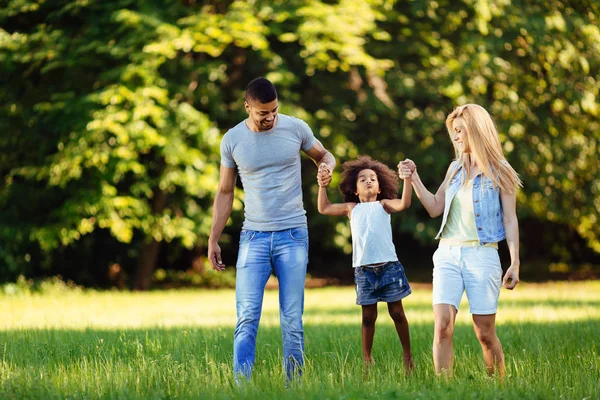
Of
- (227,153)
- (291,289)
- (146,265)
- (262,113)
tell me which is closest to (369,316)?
(291,289)

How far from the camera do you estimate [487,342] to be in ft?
20.0

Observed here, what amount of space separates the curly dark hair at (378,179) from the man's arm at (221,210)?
3.36ft

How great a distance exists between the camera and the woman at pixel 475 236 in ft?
19.8

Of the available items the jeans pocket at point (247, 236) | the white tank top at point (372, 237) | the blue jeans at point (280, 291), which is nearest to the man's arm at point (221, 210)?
the jeans pocket at point (247, 236)

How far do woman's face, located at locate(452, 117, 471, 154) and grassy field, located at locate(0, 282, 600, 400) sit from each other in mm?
1543

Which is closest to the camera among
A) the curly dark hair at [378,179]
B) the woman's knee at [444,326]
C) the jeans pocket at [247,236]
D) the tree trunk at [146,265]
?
the woman's knee at [444,326]

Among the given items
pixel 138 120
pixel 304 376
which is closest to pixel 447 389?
pixel 304 376

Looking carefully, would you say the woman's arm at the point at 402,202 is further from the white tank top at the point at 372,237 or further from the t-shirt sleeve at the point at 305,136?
the t-shirt sleeve at the point at 305,136

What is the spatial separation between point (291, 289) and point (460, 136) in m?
1.59

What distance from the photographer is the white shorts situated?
237 inches

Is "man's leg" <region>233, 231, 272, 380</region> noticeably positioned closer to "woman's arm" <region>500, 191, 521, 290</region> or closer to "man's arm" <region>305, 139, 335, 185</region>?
"man's arm" <region>305, 139, 335, 185</region>

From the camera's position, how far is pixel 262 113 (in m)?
6.11

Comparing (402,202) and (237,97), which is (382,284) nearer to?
(402,202)

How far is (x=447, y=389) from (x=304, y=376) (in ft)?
3.06
